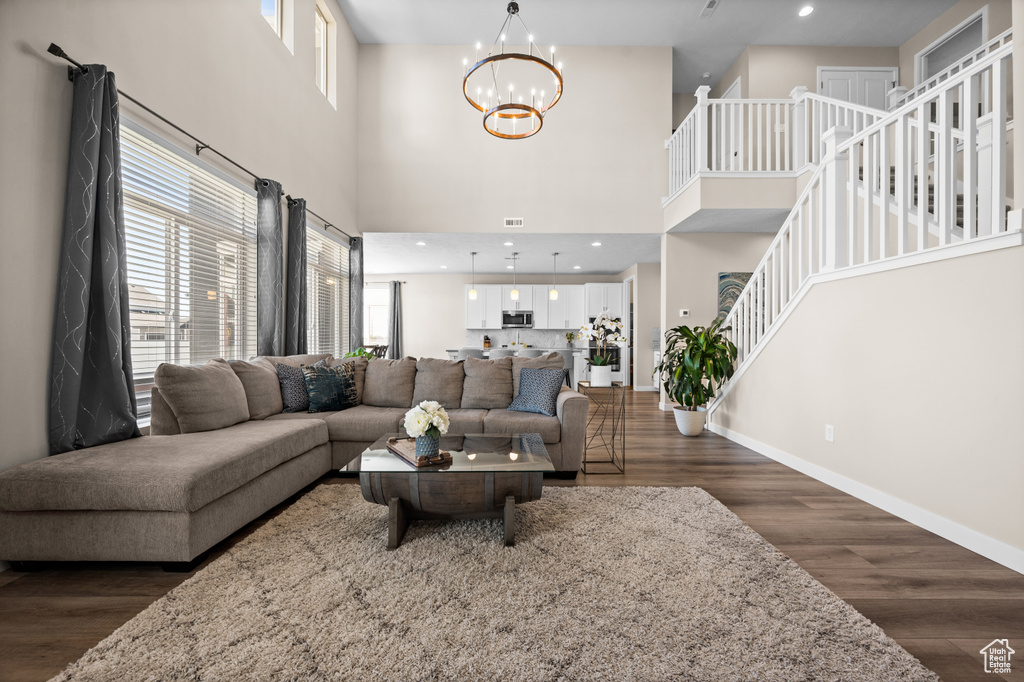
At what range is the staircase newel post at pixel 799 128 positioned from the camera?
5680 millimetres

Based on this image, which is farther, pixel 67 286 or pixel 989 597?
pixel 67 286

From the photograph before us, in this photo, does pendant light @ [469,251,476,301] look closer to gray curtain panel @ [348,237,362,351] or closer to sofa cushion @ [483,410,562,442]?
gray curtain panel @ [348,237,362,351]

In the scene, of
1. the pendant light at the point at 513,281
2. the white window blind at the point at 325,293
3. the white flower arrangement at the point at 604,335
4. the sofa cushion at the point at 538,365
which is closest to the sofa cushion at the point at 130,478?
the sofa cushion at the point at 538,365

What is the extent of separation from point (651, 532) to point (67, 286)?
321 cm

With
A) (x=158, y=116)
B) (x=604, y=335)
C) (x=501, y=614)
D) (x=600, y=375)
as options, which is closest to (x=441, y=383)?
(x=600, y=375)

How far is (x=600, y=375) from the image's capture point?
388 cm

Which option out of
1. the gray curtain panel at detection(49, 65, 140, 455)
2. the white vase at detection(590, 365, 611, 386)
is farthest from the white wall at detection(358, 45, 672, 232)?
the gray curtain panel at detection(49, 65, 140, 455)

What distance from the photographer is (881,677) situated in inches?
57.0

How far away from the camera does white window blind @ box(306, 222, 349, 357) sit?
223 inches

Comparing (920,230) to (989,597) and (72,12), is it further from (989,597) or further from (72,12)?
(72,12)

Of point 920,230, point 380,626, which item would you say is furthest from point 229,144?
point 920,230

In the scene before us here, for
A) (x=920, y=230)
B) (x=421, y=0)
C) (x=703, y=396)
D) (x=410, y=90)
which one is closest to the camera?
(x=920, y=230)

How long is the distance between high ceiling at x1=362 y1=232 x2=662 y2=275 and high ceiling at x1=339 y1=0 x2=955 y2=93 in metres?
2.69

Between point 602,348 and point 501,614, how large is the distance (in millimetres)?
2619
